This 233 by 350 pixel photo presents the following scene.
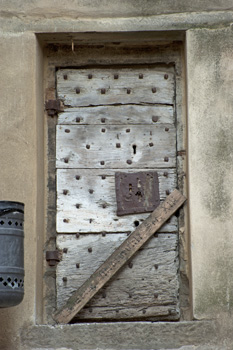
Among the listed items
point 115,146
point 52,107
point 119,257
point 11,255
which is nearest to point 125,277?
point 119,257

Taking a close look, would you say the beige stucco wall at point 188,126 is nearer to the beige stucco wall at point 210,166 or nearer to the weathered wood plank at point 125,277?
the beige stucco wall at point 210,166

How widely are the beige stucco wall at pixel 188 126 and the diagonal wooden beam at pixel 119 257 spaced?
188mm

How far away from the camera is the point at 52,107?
15.7ft

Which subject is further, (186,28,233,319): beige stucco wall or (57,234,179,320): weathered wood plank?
(57,234,179,320): weathered wood plank

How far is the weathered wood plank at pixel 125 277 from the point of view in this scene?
459 centimetres

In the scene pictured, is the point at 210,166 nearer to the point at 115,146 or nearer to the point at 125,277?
the point at 115,146

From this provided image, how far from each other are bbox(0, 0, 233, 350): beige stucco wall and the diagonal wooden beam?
19 centimetres

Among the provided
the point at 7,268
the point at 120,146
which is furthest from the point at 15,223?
the point at 120,146

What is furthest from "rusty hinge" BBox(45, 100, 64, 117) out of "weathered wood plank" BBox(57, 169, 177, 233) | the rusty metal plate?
the rusty metal plate

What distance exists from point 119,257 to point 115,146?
27.3 inches

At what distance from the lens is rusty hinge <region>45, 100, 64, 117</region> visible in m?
4.78

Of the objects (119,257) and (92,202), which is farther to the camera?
(92,202)

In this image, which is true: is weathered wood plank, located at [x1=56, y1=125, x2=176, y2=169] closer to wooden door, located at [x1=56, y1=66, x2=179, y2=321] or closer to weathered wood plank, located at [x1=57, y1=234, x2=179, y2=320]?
wooden door, located at [x1=56, y1=66, x2=179, y2=321]

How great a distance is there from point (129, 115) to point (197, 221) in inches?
33.1
